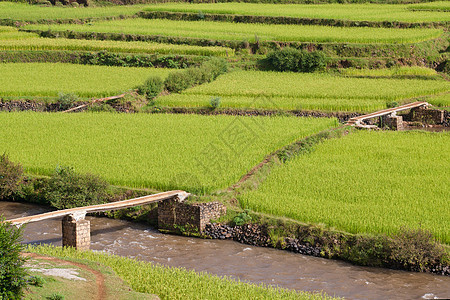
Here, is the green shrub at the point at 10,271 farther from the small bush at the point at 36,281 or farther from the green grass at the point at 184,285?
the green grass at the point at 184,285

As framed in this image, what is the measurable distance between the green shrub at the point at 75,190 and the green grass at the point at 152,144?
36.1 inches

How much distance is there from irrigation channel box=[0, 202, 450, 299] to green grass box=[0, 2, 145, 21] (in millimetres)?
31753

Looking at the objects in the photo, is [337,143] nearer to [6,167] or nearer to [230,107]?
[230,107]

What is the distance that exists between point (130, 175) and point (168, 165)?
4.03 ft

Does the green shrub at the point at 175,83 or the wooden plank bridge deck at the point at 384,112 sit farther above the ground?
the green shrub at the point at 175,83

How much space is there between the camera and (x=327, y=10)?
48.7 m

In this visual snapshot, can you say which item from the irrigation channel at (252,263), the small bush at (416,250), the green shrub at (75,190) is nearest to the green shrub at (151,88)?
the green shrub at (75,190)

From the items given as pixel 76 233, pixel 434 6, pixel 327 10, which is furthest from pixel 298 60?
pixel 76 233

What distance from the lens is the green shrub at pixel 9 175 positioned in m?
19.2

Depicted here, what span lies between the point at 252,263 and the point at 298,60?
69.7 ft

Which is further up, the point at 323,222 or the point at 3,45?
the point at 3,45

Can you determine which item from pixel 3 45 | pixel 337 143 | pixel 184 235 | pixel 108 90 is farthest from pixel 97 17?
pixel 184 235

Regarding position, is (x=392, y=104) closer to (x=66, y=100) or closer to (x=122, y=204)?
(x=66, y=100)

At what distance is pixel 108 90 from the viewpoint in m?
30.5
